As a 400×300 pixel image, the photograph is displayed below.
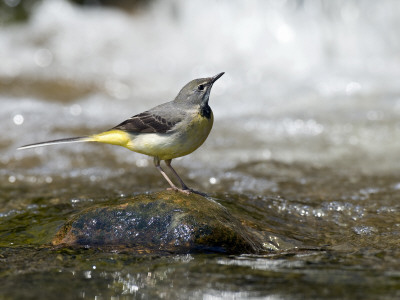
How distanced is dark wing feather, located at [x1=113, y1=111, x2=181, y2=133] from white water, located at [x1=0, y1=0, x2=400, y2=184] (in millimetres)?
4545

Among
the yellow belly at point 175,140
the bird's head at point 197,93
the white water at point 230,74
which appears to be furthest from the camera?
the white water at point 230,74

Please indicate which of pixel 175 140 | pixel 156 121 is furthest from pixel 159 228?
pixel 156 121

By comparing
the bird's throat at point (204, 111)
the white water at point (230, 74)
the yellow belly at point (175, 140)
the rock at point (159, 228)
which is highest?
the white water at point (230, 74)

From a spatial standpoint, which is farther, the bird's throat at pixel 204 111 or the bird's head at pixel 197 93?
the bird's head at pixel 197 93

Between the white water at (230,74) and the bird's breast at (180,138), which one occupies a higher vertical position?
the white water at (230,74)

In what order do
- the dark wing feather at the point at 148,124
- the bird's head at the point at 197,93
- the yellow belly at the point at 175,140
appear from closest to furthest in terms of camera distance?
the yellow belly at the point at 175,140
the dark wing feather at the point at 148,124
the bird's head at the point at 197,93

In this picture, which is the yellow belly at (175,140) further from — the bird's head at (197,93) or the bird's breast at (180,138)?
the bird's head at (197,93)

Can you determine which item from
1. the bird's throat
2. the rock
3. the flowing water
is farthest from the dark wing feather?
the flowing water

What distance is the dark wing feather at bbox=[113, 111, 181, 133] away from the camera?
630cm

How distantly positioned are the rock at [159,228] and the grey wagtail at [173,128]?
1.80 ft

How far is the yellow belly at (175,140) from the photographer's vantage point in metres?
6.20

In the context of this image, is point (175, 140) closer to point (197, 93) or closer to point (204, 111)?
point (204, 111)

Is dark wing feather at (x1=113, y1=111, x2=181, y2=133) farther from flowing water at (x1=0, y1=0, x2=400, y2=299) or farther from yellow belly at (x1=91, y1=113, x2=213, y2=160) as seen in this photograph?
flowing water at (x1=0, y1=0, x2=400, y2=299)

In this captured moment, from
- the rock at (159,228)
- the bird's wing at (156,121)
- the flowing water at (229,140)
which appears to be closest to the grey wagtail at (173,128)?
the bird's wing at (156,121)
